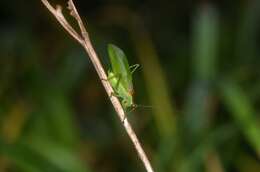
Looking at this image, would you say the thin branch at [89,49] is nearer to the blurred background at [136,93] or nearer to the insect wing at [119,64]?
the insect wing at [119,64]

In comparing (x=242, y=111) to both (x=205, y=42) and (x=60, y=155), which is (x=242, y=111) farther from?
(x=60, y=155)

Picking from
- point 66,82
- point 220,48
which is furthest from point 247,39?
point 66,82

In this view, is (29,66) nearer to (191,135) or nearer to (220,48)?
(191,135)

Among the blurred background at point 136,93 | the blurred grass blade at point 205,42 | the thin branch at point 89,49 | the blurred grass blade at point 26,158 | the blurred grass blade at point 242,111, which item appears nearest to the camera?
the thin branch at point 89,49

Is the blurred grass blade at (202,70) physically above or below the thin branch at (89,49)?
below

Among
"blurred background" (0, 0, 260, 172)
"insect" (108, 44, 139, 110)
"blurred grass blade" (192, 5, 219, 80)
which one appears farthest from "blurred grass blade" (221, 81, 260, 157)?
"insect" (108, 44, 139, 110)

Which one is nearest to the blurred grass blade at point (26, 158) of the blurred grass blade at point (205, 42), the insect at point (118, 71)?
the blurred grass blade at point (205, 42)

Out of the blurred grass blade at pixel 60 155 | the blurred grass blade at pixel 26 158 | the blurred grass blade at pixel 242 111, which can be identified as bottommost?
the blurred grass blade at pixel 242 111
